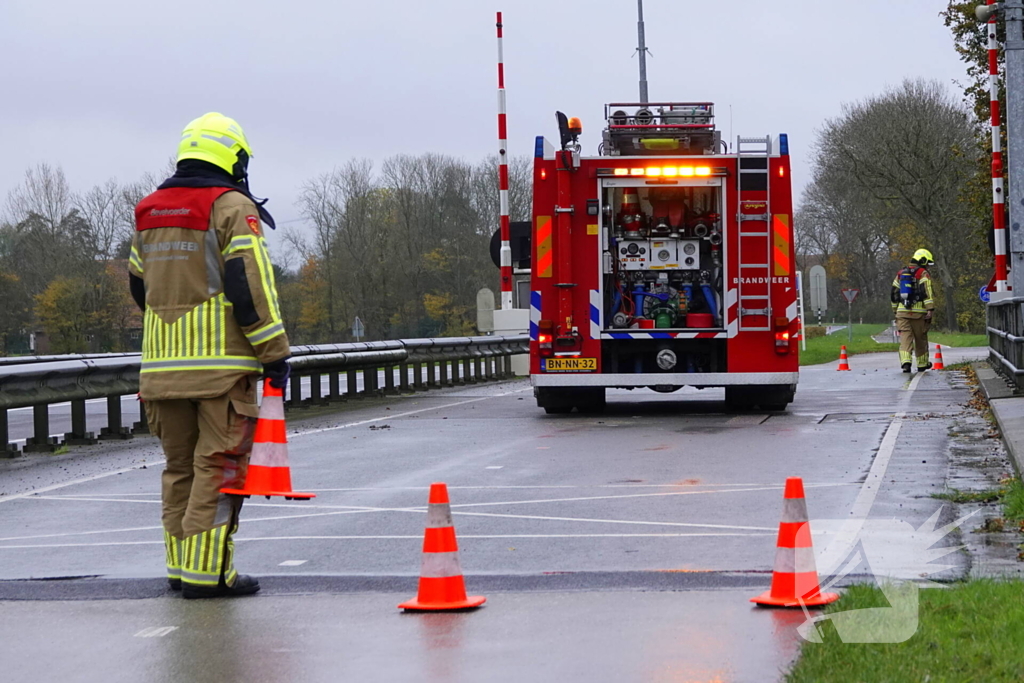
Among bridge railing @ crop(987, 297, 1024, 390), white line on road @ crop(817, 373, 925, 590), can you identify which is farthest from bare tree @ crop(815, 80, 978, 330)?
white line on road @ crop(817, 373, 925, 590)

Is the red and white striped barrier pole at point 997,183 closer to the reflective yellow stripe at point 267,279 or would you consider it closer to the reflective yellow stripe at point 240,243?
the reflective yellow stripe at point 267,279

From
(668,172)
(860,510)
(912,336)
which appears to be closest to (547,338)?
(668,172)

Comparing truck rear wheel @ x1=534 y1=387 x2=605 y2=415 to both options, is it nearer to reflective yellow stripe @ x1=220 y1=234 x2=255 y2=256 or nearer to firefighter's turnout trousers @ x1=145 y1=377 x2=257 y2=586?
firefighter's turnout trousers @ x1=145 y1=377 x2=257 y2=586

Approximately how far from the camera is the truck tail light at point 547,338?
51.0 ft

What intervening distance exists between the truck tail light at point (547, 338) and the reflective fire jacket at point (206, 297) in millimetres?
9303

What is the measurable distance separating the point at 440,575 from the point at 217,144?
2.17 m

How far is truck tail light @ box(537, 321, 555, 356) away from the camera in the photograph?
15539 millimetres

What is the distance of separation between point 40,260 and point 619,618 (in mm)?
74408

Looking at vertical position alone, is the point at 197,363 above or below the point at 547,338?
above

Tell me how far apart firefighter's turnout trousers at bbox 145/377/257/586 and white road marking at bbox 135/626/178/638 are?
53 cm

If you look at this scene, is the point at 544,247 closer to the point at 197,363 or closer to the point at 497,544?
the point at 497,544

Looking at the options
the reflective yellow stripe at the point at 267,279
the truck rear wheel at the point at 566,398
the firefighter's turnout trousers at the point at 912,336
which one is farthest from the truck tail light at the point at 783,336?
the reflective yellow stripe at the point at 267,279

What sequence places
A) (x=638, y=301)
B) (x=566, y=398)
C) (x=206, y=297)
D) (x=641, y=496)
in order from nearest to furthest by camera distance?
(x=206, y=297)
(x=641, y=496)
(x=638, y=301)
(x=566, y=398)

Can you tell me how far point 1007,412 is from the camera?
42.0 ft
